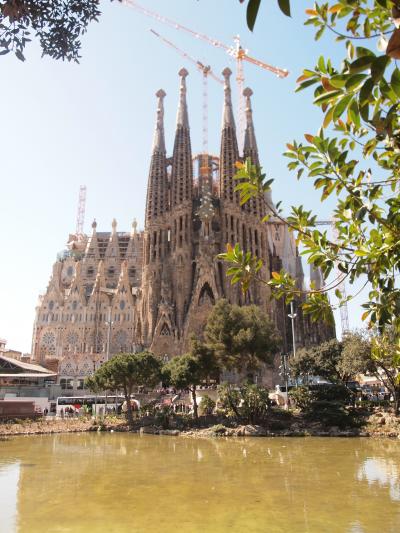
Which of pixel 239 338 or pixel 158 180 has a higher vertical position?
pixel 158 180

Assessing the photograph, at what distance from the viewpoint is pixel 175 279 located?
6078 cm

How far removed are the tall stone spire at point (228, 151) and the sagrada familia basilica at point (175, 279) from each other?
145 millimetres

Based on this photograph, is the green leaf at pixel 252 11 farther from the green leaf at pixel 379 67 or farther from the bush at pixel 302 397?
the bush at pixel 302 397

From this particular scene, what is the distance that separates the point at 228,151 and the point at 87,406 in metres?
41.6

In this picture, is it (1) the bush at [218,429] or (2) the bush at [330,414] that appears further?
(2) the bush at [330,414]

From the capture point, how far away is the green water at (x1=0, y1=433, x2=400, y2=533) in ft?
33.2

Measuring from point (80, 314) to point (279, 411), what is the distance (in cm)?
4612

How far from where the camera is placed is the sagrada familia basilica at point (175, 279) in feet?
194

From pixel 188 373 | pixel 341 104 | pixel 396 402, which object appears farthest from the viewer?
pixel 188 373

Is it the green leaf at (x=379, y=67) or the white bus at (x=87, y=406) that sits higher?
the green leaf at (x=379, y=67)

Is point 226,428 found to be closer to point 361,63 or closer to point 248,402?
point 248,402

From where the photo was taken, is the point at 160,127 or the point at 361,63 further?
the point at 160,127

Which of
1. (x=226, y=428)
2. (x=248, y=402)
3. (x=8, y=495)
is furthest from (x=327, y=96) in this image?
(x=248, y=402)

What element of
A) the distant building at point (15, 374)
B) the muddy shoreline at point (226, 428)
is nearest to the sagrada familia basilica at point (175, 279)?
the distant building at point (15, 374)
